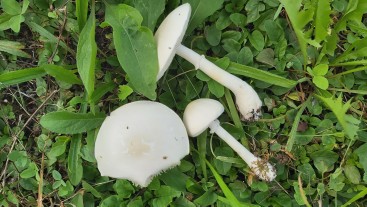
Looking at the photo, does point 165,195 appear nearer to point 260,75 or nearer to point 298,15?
point 260,75

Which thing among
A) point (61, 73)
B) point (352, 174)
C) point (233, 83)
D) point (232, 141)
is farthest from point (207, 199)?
point (61, 73)

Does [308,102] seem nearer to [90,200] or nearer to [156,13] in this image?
[156,13]

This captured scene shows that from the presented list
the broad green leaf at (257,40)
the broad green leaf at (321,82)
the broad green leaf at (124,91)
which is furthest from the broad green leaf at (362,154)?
the broad green leaf at (124,91)

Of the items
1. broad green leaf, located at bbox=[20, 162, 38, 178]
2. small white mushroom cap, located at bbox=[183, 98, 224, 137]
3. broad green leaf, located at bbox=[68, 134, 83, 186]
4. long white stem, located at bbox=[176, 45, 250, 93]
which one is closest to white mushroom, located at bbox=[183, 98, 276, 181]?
small white mushroom cap, located at bbox=[183, 98, 224, 137]

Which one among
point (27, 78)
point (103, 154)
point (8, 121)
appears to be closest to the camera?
point (103, 154)

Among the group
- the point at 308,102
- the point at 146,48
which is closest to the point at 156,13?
the point at 146,48
